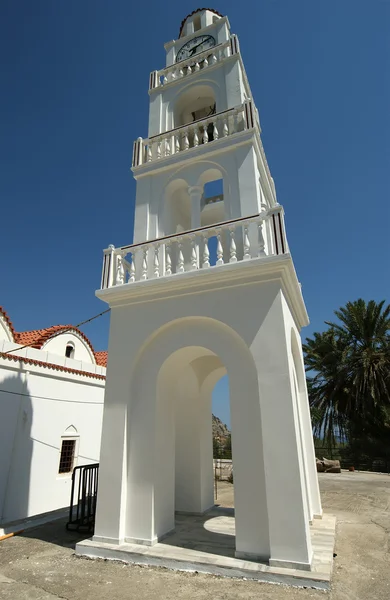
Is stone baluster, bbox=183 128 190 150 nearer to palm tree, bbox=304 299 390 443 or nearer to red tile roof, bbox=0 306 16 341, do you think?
red tile roof, bbox=0 306 16 341

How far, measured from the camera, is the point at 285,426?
4422 mm

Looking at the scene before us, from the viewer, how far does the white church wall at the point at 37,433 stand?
8281 mm

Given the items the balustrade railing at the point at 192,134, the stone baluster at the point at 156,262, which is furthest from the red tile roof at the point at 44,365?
the balustrade railing at the point at 192,134

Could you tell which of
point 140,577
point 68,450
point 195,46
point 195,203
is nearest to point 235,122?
point 195,203

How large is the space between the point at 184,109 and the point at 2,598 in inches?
414

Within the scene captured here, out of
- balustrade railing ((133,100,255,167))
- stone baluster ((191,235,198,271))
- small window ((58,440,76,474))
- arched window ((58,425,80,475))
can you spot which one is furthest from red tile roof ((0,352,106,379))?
stone baluster ((191,235,198,271))

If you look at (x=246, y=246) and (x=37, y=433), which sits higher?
(x=246, y=246)

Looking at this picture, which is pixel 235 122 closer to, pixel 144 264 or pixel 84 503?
pixel 144 264

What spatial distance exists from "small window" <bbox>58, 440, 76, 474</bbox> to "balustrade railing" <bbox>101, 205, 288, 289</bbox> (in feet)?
21.0

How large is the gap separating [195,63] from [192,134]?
2.81 m

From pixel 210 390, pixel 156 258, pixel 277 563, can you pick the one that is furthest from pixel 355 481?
pixel 156 258

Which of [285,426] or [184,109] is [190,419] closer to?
[285,426]

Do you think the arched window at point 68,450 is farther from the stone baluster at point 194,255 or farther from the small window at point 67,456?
the stone baluster at point 194,255

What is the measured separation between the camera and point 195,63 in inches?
360
